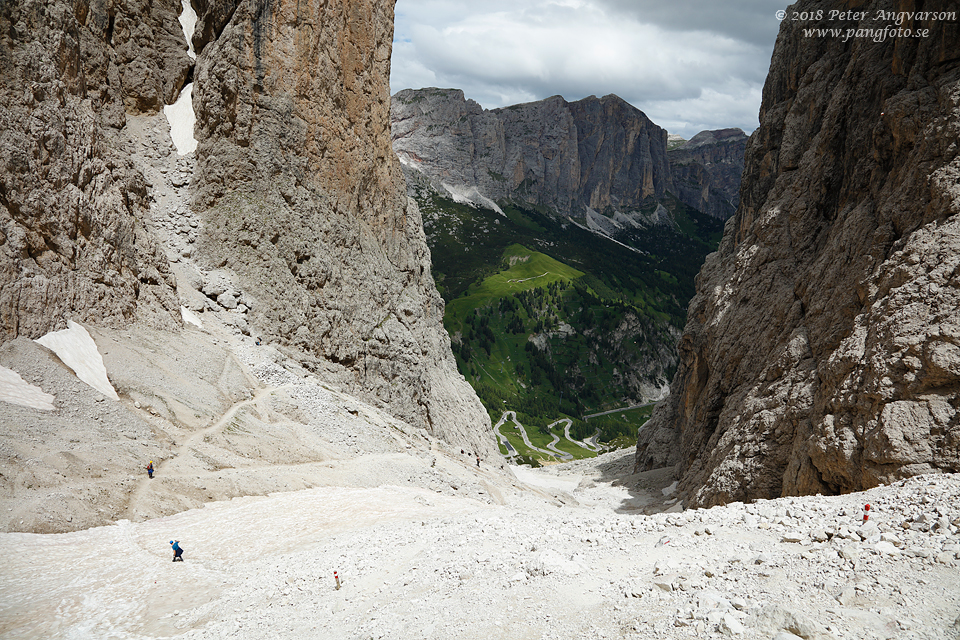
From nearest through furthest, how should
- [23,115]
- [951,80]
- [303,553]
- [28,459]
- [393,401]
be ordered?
1. [303,553]
2. [28,459]
3. [951,80]
4. [23,115]
5. [393,401]

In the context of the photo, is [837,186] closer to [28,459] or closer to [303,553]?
[303,553]

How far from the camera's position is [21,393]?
23500 mm

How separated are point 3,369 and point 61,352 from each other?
112 inches

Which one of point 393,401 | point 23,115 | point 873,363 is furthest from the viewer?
point 393,401

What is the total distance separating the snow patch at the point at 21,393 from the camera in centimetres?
2298

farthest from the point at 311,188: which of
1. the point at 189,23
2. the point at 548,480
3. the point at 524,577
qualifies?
the point at 548,480

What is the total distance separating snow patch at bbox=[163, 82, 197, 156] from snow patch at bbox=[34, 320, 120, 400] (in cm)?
2212

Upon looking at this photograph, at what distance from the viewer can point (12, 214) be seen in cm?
2711

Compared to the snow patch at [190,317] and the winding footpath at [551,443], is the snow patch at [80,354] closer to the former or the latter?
the snow patch at [190,317]

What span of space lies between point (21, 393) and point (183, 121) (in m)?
30.2

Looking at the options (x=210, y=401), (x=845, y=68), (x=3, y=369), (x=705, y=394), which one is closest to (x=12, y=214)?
(x=3, y=369)

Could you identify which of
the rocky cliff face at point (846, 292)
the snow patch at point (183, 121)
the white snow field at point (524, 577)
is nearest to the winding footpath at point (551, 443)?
the rocky cliff face at point (846, 292)

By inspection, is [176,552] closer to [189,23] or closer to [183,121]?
[183,121]

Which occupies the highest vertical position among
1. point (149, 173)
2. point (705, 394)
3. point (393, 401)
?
point (149, 173)
